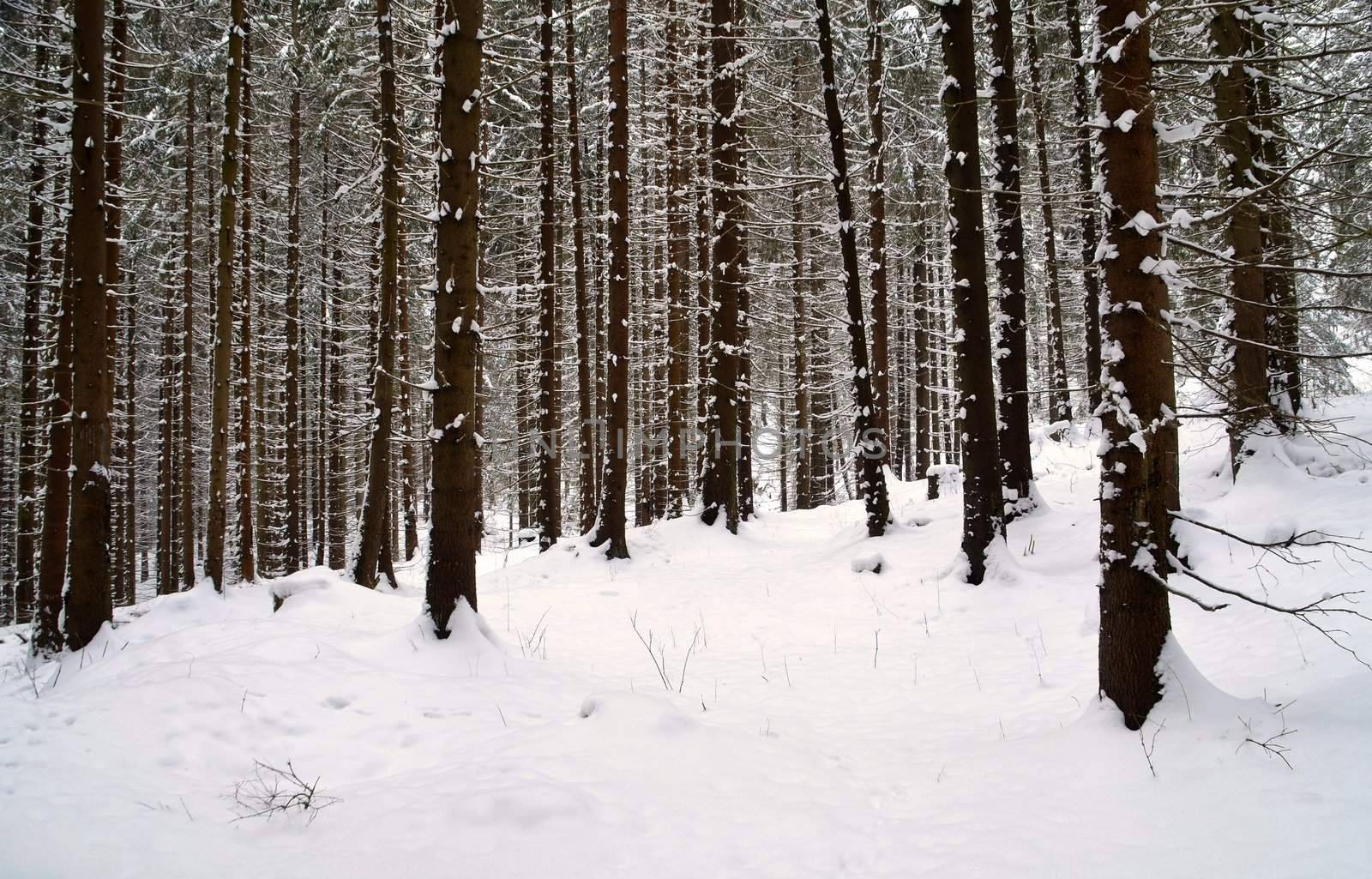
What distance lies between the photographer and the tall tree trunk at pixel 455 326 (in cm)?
623

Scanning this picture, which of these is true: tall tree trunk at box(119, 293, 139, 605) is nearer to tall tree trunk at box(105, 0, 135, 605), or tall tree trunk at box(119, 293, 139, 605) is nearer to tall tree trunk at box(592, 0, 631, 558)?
tall tree trunk at box(105, 0, 135, 605)

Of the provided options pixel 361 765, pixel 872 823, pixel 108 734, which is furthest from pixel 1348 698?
pixel 108 734

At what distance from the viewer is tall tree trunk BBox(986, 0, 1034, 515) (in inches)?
350

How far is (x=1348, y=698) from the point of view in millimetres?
3650

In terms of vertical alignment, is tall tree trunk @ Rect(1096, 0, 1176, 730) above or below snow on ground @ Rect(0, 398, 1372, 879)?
above

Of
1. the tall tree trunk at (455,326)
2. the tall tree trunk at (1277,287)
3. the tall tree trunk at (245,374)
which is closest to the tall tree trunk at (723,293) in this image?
the tall tree trunk at (455,326)

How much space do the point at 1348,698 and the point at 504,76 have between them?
683 inches

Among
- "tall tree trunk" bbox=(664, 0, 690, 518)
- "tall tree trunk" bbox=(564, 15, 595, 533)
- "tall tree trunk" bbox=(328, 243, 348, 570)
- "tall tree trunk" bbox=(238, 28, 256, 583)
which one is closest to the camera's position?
"tall tree trunk" bbox=(238, 28, 256, 583)

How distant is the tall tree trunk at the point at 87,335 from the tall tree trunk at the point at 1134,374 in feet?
31.7

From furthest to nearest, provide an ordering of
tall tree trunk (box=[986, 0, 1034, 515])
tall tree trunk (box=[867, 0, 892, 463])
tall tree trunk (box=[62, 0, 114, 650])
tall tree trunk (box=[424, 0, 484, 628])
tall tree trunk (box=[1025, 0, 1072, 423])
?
tall tree trunk (box=[1025, 0, 1072, 423]) → tall tree trunk (box=[867, 0, 892, 463]) → tall tree trunk (box=[986, 0, 1034, 515]) → tall tree trunk (box=[62, 0, 114, 650]) → tall tree trunk (box=[424, 0, 484, 628])

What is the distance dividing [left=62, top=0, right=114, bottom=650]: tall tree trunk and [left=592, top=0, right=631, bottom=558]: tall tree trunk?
20.8 ft

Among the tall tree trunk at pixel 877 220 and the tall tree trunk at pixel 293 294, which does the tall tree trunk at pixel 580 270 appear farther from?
the tall tree trunk at pixel 877 220

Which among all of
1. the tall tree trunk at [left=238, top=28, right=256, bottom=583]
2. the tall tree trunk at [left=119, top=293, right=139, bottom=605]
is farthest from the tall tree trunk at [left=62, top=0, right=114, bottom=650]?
the tall tree trunk at [left=119, top=293, right=139, bottom=605]

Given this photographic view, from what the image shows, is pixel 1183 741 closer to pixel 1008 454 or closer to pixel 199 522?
pixel 1008 454
